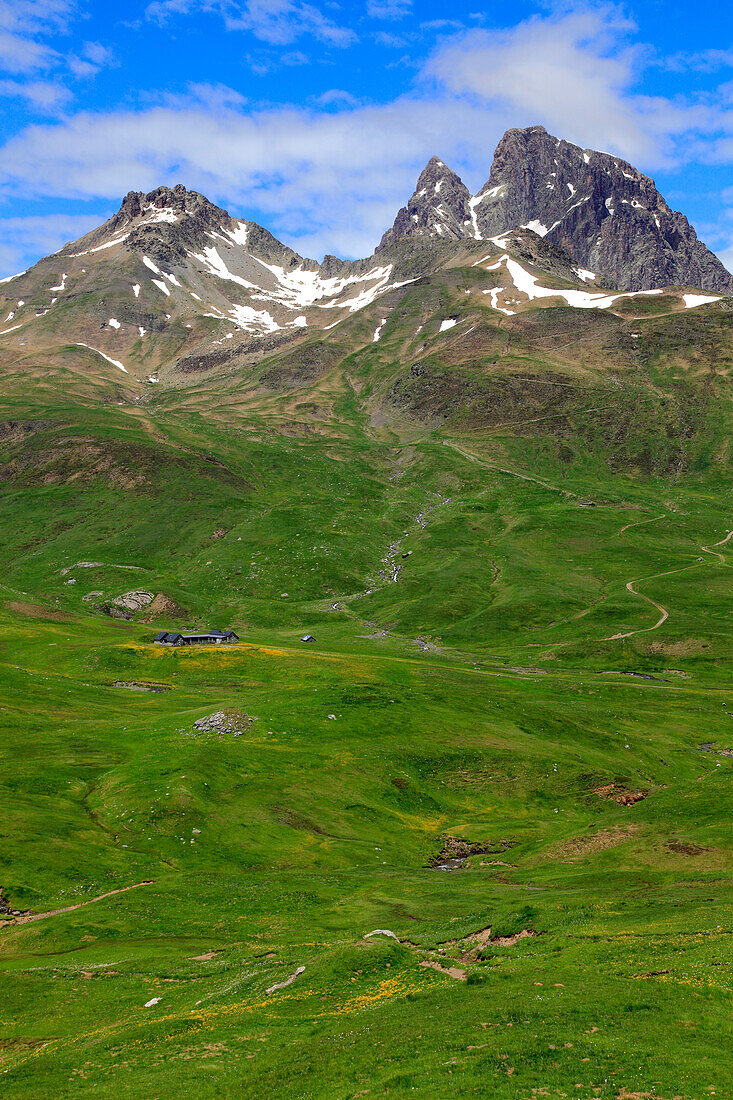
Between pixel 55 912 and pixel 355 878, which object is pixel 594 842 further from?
pixel 55 912

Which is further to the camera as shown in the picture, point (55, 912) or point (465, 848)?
point (465, 848)

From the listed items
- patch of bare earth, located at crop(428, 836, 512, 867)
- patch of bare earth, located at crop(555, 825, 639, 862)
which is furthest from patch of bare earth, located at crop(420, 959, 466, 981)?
patch of bare earth, located at crop(428, 836, 512, 867)

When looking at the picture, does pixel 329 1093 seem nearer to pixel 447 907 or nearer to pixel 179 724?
pixel 447 907

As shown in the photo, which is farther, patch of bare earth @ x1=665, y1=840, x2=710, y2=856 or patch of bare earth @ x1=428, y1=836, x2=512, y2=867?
patch of bare earth @ x1=428, y1=836, x2=512, y2=867

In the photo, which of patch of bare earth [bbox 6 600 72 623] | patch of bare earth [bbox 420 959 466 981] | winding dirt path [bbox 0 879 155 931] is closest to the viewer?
patch of bare earth [bbox 420 959 466 981]

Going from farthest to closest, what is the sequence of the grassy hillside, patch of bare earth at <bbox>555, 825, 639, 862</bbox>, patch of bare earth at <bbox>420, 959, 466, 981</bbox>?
1. patch of bare earth at <bbox>555, 825, 639, 862</bbox>
2. patch of bare earth at <bbox>420, 959, 466, 981</bbox>
3. the grassy hillside

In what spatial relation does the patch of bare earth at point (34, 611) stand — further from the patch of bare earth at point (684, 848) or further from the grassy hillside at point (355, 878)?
the patch of bare earth at point (684, 848)

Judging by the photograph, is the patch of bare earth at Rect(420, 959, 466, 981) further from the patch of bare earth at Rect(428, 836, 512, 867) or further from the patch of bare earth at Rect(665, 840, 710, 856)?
the patch of bare earth at Rect(428, 836, 512, 867)

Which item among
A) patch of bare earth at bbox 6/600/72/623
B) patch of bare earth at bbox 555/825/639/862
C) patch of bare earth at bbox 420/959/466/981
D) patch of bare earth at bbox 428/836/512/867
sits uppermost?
patch of bare earth at bbox 6/600/72/623

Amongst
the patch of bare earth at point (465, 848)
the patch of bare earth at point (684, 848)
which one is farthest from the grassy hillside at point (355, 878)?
the patch of bare earth at point (465, 848)

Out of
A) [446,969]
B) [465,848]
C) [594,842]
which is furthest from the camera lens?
[465,848]

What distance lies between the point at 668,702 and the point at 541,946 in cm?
9902

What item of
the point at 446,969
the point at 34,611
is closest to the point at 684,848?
the point at 446,969

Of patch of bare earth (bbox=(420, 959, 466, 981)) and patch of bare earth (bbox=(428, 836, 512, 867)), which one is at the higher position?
patch of bare earth (bbox=(420, 959, 466, 981))
